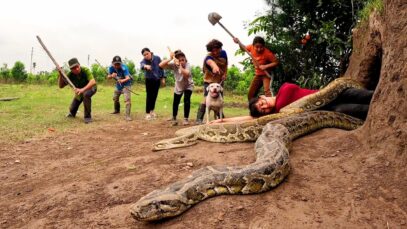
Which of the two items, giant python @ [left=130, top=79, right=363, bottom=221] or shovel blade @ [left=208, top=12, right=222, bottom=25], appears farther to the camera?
shovel blade @ [left=208, top=12, right=222, bottom=25]

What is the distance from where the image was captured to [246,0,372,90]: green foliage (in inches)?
497

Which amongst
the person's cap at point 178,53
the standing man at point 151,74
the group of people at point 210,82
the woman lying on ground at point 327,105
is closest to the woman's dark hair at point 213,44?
the group of people at point 210,82

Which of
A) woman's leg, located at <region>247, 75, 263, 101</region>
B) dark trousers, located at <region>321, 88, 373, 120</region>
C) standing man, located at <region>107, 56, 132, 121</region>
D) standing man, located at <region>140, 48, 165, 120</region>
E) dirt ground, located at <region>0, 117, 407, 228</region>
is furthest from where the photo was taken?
standing man, located at <region>107, 56, 132, 121</region>

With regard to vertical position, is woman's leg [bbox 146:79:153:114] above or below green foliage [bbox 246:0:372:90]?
below

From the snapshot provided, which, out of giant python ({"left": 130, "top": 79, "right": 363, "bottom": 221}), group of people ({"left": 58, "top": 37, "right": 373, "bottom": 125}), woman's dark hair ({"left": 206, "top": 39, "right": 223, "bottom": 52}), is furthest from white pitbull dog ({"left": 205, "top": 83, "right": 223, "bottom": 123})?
giant python ({"left": 130, "top": 79, "right": 363, "bottom": 221})

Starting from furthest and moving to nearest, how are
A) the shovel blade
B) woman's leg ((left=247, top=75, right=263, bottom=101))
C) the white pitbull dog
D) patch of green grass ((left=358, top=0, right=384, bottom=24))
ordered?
woman's leg ((left=247, top=75, right=263, bottom=101))
the shovel blade
the white pitbull dog
patch of green grass ((left=358, top=0, right=384, bottom=24))

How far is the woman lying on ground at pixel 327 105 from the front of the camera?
7.37 meters

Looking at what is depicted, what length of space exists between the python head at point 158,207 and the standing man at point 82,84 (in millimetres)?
9709

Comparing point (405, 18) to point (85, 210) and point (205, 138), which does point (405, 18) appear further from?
point (85, 210)

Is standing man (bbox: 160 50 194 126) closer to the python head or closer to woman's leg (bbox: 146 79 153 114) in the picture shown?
woman's leg (bbox: 146 79 153 114)

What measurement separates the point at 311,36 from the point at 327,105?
6395 millimetres

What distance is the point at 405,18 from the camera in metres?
5.29

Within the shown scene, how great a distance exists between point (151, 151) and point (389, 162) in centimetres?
433

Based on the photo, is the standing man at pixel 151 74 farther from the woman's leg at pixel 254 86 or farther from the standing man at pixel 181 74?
the woman's leg at pixel 254 86
